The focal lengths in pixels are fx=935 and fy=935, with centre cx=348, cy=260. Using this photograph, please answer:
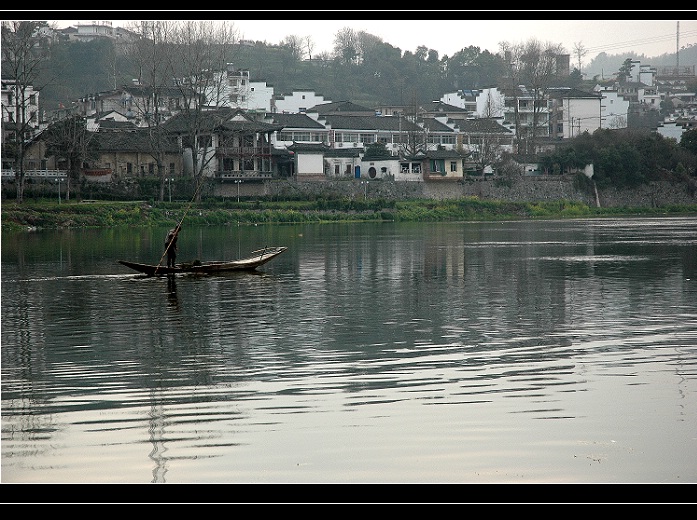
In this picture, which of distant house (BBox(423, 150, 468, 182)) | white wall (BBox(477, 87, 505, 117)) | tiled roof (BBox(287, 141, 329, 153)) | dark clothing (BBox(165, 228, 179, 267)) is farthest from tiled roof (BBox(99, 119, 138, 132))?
dark clothing (BBox(165, 228, 179, 267))

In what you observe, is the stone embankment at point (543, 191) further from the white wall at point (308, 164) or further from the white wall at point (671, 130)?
the white wall at point (671, 130)

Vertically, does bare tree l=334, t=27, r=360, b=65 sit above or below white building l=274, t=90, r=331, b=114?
above

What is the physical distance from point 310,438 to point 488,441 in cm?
164

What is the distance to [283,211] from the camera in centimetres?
5688

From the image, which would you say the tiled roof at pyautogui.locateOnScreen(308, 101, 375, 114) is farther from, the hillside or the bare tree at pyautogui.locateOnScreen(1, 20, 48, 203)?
the bare tree at pyautogui.locateOnScreen(1, 20, 48, 203)

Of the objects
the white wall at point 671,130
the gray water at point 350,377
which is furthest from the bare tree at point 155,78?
the white wall at point 671,130

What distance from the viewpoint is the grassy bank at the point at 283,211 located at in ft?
159

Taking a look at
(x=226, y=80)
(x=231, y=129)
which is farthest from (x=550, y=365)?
(x=226, y=80)

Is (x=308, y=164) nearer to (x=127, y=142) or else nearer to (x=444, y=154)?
(x=444, y=154)

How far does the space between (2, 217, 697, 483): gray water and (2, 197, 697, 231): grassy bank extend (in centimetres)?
2435

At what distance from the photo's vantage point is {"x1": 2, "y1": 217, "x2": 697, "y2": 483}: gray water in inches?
316

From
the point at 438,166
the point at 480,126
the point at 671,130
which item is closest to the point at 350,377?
the point at 438,166

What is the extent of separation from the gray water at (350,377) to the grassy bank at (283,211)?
959 inches

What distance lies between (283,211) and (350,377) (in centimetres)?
4585
